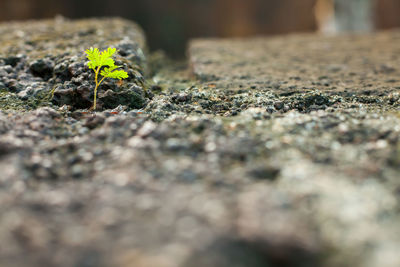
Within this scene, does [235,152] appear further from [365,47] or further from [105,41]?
[365,47]

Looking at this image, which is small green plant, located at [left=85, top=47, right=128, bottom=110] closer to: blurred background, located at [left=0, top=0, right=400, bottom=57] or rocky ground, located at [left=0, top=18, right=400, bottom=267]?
rocky ground, located at [left=0, top=18, right=400, bottom=267]

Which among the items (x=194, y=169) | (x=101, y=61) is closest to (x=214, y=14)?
(x=101, y=61)

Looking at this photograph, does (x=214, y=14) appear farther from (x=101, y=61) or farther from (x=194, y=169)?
(x=194, y=169)

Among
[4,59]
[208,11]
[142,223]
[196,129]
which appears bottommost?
[142,223]

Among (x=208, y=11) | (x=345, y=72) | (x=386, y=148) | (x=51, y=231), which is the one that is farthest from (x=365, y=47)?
(x=208, y=11)

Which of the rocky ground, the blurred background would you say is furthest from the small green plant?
the blurred background
